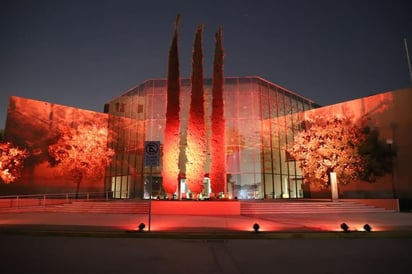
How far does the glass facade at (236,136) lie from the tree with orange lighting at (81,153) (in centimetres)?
538

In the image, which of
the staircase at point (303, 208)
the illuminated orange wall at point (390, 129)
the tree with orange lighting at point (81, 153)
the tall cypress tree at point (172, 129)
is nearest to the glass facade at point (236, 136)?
the tree with orange lighting at point (81, 153)

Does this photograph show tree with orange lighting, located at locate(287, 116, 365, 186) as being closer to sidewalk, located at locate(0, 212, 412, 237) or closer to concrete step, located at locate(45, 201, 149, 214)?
sidewalk, located at locate(0, 212, 412, 237)

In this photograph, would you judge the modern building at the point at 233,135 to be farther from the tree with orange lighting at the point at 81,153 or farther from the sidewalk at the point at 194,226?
the sidewalk at the point at 194,226

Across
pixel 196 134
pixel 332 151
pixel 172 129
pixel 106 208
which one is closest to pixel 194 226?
pixel 106 208

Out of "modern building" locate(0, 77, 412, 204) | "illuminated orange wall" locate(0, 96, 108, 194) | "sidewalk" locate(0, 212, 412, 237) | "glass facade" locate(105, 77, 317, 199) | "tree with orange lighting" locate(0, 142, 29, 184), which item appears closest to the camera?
"sidewalk" locate(0, 212, 412, 237)

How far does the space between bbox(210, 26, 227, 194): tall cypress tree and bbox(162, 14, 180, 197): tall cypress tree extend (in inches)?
113

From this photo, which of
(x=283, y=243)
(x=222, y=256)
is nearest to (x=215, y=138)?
(x=283, y=243)

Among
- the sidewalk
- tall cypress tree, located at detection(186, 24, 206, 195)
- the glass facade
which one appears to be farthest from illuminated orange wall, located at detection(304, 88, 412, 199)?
tall cypress tree, located at detection(186, 24, 206, 195)

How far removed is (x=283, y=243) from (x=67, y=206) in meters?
18.5

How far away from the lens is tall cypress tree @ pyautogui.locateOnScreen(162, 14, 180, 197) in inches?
878

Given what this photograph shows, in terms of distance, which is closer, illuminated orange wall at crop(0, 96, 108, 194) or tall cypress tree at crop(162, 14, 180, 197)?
tall cypress tree at crop(162, 14, 180, 197)

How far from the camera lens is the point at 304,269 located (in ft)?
19.3

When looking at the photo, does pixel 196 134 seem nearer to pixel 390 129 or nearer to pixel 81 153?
pixel 81 153

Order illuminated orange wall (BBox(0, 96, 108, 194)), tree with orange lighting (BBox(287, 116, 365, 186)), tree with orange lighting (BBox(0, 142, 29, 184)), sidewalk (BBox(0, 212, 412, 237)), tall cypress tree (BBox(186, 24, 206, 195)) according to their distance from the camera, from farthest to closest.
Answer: illuminated orange wall (BBox(0, 96, 108, 194)) < tree with orange lighting (BBox(287, 116, 365, 186)) < tree with orange lighting (BBox(0, 142, 29, 184)) < tall cypress tree (BBox(186, 24, 206, 195)) < sidewalk (BBox(0, 212, 412, 237))
